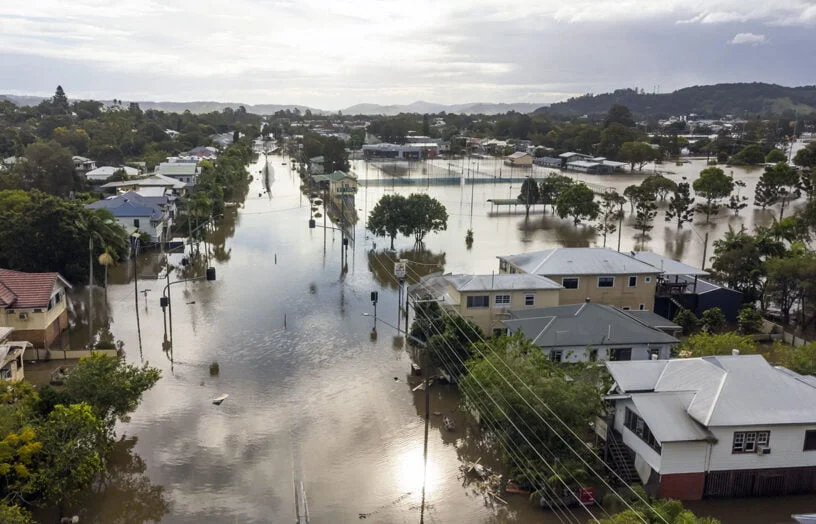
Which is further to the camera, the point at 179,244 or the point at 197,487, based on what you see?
the point at 179,244

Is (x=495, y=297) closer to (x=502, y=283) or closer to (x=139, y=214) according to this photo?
(x=502, y=283)

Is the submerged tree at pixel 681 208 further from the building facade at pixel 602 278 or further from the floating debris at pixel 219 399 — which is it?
the floating debris at pixel 219 399

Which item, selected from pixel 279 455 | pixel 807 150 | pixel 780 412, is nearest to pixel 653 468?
pixel 780 412

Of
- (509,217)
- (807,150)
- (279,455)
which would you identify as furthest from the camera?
(807,150)

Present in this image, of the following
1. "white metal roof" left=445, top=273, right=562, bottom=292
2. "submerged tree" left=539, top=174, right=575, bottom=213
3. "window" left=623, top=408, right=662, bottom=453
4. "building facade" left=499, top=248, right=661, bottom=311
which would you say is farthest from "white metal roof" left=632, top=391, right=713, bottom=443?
"submerged tree" left=539, top=174, right=575, bottom=213

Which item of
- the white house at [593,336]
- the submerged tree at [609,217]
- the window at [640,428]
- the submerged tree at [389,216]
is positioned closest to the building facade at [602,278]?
the white house at [593,336]

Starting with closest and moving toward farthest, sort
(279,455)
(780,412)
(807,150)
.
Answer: (780,412), (279,455), (807,150)

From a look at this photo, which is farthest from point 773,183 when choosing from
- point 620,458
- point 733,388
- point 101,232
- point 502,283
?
point 101,232

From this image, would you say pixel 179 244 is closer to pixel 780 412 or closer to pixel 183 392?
pixel 183 392
